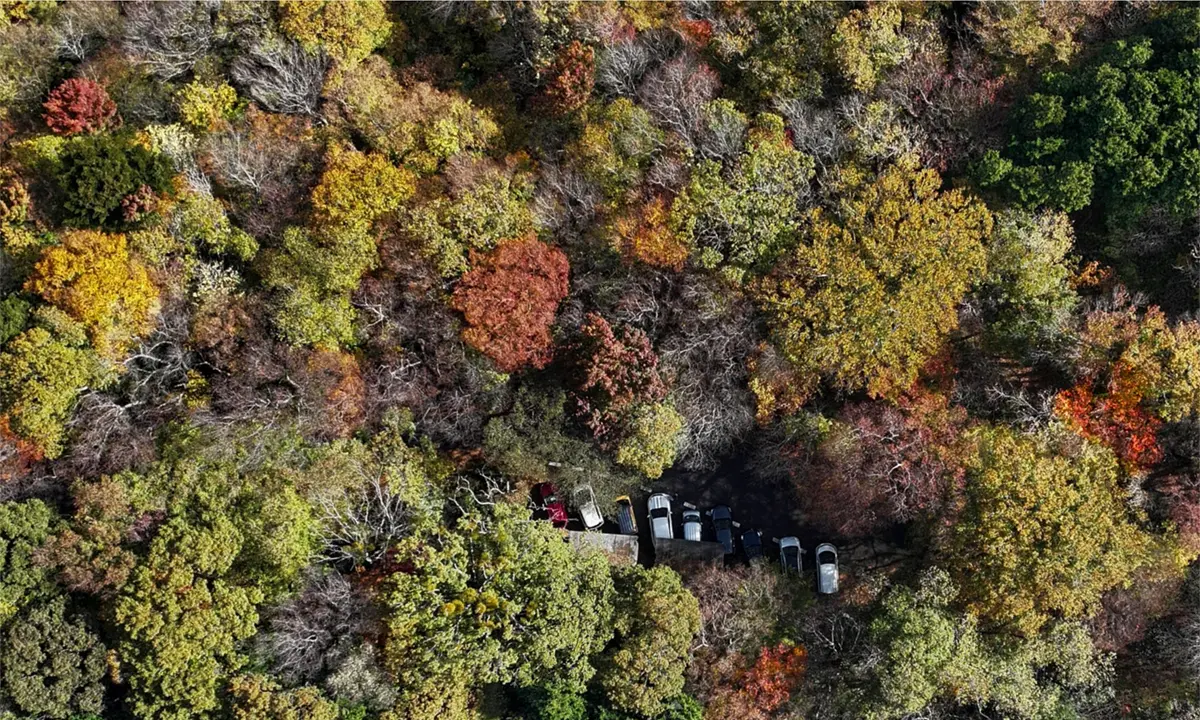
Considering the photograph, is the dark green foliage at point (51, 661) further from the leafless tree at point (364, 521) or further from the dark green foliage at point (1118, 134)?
the dark green foliage at point (1118, 134)

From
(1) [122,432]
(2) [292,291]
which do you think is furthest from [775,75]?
(1) [122,432]

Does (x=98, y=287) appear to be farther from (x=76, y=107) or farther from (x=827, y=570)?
(x=827, y=570)

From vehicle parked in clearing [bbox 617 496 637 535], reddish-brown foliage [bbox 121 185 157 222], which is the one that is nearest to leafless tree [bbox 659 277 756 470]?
vehicle parked in clearing [bbox 617 496 637 535]

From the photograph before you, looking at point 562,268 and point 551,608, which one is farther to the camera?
point 562,268

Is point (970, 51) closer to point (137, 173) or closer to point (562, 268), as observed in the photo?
point (562, 268)

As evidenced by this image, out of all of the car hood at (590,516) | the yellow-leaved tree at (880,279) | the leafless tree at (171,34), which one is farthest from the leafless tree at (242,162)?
the yellow-leaved tree at (880,279)

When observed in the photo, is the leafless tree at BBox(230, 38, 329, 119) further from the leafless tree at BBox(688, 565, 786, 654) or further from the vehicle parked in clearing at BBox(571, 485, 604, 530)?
the leafless tree at BBox(688, 565, 786, 654)
